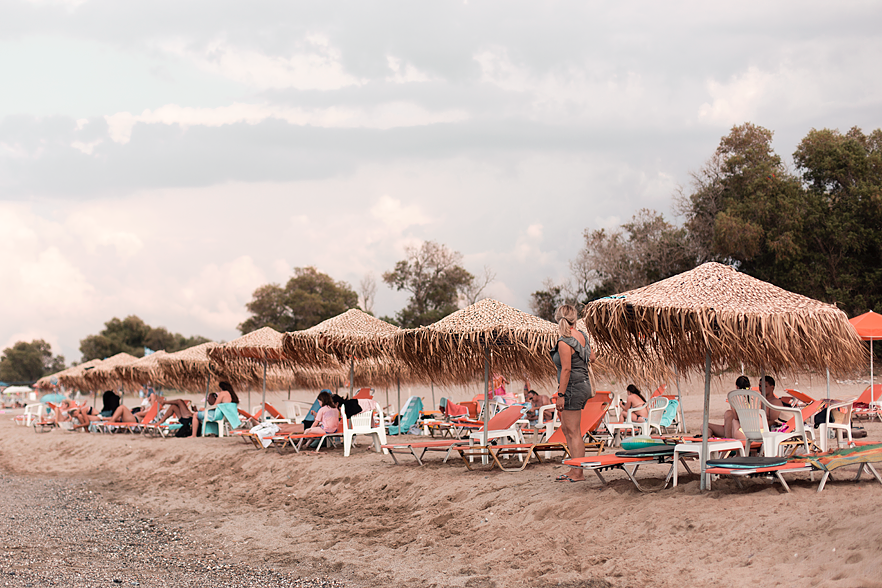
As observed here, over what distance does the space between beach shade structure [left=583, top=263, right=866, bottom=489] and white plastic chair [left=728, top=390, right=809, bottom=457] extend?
0.30 meters

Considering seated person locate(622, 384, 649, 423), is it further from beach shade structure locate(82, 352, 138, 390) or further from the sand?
beach shade structure locate(82, 352, 138, 390)

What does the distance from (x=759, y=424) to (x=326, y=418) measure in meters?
6.33

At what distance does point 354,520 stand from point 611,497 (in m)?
2.83

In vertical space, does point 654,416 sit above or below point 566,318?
below

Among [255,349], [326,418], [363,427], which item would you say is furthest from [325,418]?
[255,349]

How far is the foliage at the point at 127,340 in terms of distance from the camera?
181 ft

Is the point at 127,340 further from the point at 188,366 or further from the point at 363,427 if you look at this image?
the point at 363,427

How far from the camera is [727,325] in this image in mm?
5684

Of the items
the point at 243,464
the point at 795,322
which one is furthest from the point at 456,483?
the point at 243,464

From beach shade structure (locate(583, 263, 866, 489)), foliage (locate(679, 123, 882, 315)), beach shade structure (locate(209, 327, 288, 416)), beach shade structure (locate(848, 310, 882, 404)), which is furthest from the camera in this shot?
foliage (locate(679, 123, 882, 315))

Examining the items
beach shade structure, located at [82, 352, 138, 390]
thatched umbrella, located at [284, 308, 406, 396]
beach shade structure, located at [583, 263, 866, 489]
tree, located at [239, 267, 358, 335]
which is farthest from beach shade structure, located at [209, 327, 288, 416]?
tree, located at [239, 267, 358, 335]

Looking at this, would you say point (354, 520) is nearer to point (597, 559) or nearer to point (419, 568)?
point (419, 568)

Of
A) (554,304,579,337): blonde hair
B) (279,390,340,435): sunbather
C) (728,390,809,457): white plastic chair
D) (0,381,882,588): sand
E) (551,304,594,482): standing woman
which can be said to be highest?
(554,304,579,337): blonde hair

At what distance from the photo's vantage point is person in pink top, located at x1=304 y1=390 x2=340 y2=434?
10.7 meters
